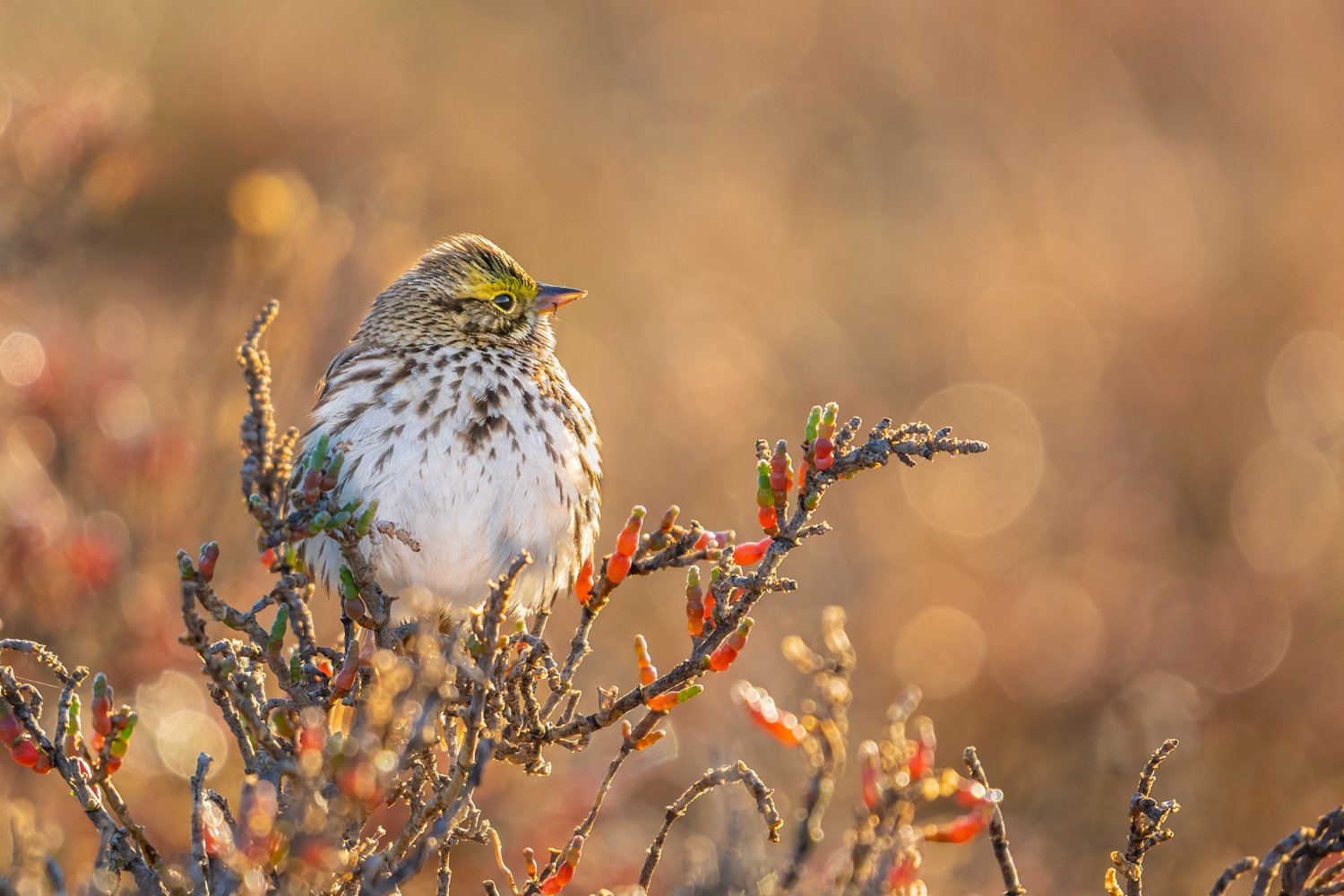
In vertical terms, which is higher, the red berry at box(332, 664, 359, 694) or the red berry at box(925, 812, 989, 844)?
the red berry at box(332, 664, 359, 694)

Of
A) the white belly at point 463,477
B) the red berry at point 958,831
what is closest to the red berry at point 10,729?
the white belly at point 463,477

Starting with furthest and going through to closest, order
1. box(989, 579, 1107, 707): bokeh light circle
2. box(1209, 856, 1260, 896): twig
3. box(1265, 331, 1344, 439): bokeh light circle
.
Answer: box(1265, 331, 1344, 439): bokeh light circle → box(989, 579, 1107, 707): bokeh light circle → box(1209, 856, 1260, 896): twig

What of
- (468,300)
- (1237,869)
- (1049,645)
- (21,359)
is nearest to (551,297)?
(468,300)

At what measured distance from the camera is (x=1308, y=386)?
745cm

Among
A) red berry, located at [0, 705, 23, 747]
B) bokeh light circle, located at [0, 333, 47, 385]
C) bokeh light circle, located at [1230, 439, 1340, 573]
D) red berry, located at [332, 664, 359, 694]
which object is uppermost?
bokeh light circle, located at [1230, 439, 1340, 573]

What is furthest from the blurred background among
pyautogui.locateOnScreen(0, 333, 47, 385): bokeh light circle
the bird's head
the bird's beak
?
the bird's beak

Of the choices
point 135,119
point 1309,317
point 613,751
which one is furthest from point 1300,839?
point 1309,317

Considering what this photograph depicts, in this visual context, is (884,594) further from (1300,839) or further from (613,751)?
(1300,839)

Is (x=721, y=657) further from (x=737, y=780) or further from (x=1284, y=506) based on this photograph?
(x=1284, y=506)

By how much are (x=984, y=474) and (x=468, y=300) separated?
14.5 feet

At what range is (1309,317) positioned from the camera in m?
7.98

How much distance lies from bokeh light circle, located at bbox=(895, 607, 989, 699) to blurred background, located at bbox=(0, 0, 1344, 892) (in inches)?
1.0

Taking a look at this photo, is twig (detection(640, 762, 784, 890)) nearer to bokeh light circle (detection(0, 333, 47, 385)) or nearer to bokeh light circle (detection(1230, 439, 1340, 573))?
bokeh light circle (detection(0, 333, 47, 385))

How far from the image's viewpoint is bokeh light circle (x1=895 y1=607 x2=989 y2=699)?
5770mm
